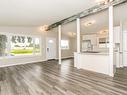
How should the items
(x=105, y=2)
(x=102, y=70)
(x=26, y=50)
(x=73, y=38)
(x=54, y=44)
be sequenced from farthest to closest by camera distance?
(x=73, y=38) < (x=54, y=44) < (x=26, y=50) < (x=102, y=70) < (x=105, y=2)

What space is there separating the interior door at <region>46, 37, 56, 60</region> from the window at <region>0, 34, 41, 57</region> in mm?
952

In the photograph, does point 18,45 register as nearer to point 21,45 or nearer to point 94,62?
point 21,45

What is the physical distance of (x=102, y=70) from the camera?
4.87m

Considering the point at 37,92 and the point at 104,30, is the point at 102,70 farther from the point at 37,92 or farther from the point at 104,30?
the point at 104,30

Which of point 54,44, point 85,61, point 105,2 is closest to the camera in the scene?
point 105,2

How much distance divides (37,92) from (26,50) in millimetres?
5687

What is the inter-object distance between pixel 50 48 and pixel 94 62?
17.9 ft

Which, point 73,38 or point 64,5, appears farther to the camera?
point 73,38

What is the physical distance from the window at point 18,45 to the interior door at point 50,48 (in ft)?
3.12

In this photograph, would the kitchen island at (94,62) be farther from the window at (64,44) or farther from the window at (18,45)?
the window at (64,44)

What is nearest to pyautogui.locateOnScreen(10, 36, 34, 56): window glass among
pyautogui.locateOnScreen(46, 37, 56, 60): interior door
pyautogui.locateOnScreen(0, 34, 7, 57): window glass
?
pyautogui.locateOnScreen(0, 34, 7, 57): window glass

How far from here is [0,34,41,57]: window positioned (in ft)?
23.1

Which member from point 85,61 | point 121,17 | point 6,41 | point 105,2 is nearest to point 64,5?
point 105,2

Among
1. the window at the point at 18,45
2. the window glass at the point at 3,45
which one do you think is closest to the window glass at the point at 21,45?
the window at the point at 18,45
